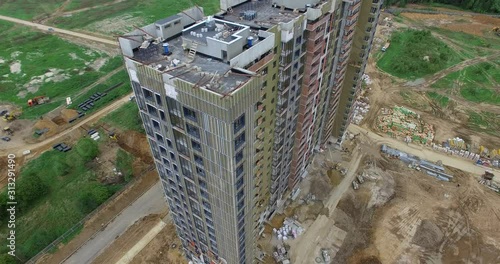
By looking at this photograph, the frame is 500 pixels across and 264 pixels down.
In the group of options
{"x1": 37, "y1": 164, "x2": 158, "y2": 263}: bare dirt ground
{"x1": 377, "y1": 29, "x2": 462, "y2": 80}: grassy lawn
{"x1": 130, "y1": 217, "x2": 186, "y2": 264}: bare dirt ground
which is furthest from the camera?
{"x1": 377, "y1": 29, "x2": 462, "y2": 80}: grassy lawn

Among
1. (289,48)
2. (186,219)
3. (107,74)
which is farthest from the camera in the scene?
(107,74)

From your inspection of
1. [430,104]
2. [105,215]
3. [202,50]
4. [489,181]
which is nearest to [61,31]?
[105,215]

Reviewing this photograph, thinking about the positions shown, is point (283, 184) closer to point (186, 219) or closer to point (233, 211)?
point (186, 219)

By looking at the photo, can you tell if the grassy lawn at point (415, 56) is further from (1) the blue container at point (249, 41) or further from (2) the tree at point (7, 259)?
(2) the tree at point (7, 259)

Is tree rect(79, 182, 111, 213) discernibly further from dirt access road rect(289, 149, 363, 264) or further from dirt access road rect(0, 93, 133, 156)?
dirt access road rect(289, 149, 363, 264)

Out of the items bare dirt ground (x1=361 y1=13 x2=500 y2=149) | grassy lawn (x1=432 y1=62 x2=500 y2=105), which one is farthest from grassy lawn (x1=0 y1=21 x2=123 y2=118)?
grassy lawn (x1=432 y1=62 x2=500 y2=105)

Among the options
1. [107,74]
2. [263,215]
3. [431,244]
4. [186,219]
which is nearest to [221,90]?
[186,219]

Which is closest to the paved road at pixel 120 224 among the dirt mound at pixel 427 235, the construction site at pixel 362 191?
the construction site at pixel 362 191
